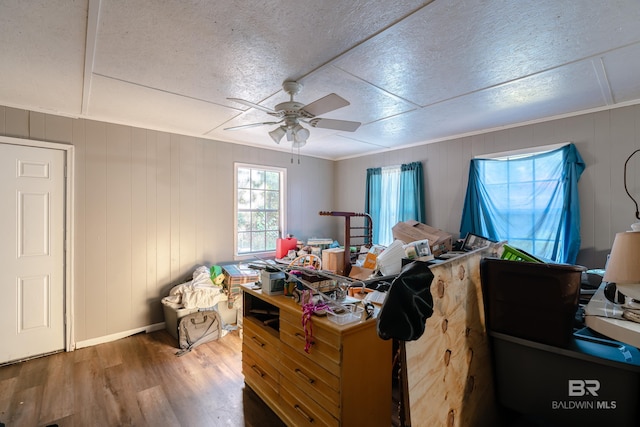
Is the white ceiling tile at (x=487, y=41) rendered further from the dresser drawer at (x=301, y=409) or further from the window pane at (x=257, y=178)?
the window pane at (x=257, y=178)

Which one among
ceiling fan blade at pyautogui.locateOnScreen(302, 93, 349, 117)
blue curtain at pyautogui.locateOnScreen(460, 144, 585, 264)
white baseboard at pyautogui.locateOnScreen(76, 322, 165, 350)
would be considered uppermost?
ceiling fan blade at pyautogui.locateOnScreen(302, 93, 349, 117)

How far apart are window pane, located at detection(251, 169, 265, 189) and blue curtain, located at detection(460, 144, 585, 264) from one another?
2977 mm

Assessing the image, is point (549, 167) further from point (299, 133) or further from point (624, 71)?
point (299, 133)

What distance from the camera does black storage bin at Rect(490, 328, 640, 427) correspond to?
1.16 meters

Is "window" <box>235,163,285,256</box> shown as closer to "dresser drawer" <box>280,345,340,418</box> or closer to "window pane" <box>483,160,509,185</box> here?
"dresser drawer" <box>280,345,340,418</box>

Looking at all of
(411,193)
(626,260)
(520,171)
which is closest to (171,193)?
(411,193)

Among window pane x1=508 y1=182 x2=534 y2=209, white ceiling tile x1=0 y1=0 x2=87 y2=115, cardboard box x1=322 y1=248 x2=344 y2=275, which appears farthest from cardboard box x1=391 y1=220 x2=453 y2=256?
white ceiling tile x1=0 y1=0 x2=87 y2=115

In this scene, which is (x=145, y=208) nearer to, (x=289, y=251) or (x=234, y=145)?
(x=234, y=145)

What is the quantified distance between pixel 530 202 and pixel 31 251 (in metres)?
5.28

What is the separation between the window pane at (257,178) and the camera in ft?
14.3

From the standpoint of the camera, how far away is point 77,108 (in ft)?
9.01

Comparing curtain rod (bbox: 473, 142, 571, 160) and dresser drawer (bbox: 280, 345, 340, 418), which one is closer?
Result: dresser drawer (bbox: 280, 345, 340, 418)

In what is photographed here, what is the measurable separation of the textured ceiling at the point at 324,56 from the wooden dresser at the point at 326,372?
1.62 metres

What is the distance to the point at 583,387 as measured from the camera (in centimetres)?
123
